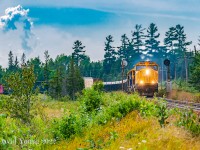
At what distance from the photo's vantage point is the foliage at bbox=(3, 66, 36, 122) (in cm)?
1597

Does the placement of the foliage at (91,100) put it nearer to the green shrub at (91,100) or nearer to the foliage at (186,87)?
the green shrub at (91,100)

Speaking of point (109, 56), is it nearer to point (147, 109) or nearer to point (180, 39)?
point (180, 39)

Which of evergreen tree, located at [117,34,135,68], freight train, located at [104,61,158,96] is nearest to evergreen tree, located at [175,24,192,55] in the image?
evergreen tree, located at [117,34,135,68]

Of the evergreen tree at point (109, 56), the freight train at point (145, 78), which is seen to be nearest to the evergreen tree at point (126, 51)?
the evergreen tree at point (109, 56)

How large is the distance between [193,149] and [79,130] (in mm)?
5708

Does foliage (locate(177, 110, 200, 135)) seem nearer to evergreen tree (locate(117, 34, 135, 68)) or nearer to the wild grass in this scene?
the wild grass

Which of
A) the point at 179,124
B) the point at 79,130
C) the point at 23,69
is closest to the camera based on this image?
the point at 179,124

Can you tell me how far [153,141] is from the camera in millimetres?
10164

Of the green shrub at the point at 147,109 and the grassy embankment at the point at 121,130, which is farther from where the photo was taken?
the green shrub at the point at 147,109

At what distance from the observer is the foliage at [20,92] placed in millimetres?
15969

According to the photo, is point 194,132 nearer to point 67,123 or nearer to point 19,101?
point 67,123

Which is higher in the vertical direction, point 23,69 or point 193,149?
point 23,69

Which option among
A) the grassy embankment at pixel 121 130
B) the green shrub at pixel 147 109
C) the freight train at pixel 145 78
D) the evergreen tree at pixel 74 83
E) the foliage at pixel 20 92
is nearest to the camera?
the grassy embankment at pixel 121 130

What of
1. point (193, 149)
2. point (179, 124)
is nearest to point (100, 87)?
point (179, 124)
